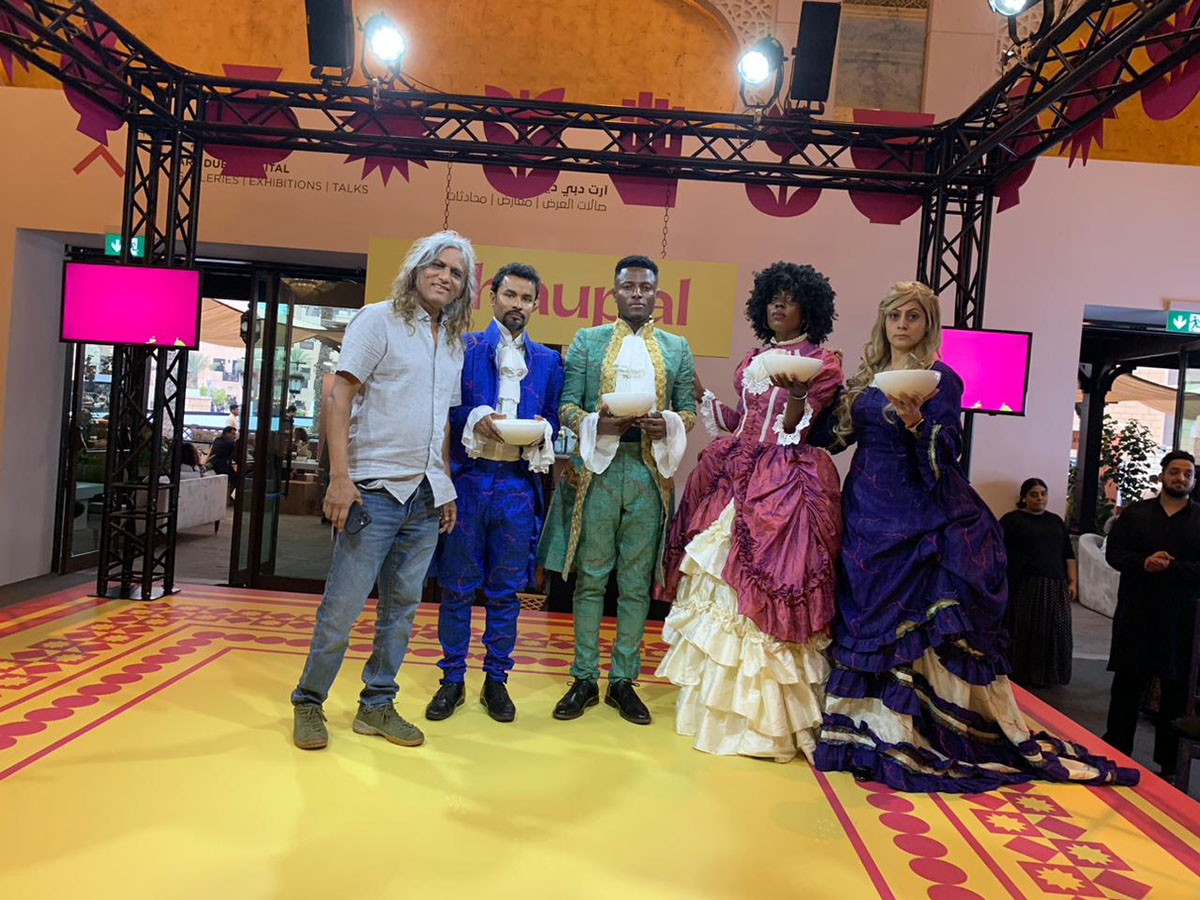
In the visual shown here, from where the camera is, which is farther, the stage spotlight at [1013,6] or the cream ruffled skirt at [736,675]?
the stage spotlight at [1013,6]

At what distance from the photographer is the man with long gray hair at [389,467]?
262 centimetres

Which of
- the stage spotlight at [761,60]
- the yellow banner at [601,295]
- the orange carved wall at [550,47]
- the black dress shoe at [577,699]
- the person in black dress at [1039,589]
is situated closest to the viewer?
the black dress shoe at [577,699]

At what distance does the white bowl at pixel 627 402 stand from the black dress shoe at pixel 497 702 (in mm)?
1155

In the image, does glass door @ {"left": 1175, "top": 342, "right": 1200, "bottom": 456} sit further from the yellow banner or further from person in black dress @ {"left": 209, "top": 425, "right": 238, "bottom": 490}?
person in black dress @ {"left": 209, "top": 425, "right": 238, "bottom": 490}

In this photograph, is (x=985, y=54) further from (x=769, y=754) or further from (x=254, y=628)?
(x=254, y=628)

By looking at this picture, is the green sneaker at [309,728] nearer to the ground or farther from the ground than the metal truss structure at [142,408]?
nearer to the ground

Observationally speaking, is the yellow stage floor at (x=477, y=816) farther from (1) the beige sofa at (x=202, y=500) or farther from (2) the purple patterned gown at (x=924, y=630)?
(1) the beige sofa at (x=202, y=500)

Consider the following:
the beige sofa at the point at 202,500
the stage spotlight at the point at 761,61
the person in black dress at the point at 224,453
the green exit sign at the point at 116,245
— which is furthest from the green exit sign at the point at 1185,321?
the person in black dress at the point at 224,453

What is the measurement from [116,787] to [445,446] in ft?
4.58

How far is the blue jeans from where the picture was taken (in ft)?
8.69

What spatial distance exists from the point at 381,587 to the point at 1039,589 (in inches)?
162

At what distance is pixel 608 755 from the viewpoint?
2797mm

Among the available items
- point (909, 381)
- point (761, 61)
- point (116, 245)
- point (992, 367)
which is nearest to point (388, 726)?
point (909, 381)

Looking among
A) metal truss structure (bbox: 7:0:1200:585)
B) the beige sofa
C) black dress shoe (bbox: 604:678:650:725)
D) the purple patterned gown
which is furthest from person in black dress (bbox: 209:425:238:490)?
the purple patterned gown
